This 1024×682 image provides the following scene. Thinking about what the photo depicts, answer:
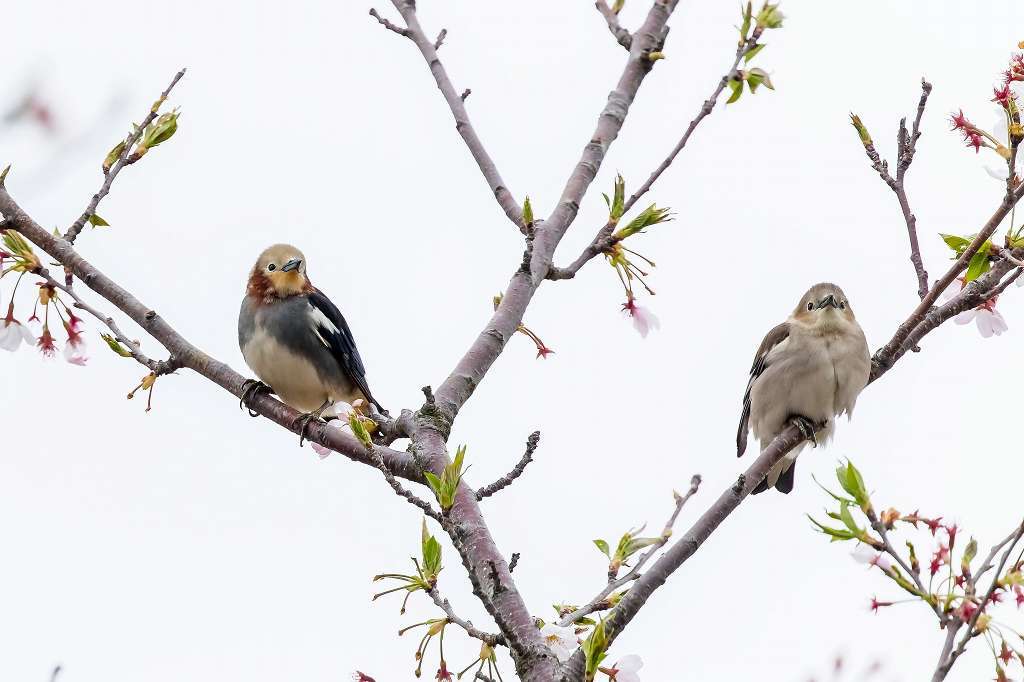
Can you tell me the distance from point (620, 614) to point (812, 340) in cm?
503

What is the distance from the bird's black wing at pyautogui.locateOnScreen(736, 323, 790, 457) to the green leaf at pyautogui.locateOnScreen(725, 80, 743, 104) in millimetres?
4031

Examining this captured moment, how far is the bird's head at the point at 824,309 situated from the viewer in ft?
26.4

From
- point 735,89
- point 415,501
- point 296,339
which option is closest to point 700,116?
point 735,89

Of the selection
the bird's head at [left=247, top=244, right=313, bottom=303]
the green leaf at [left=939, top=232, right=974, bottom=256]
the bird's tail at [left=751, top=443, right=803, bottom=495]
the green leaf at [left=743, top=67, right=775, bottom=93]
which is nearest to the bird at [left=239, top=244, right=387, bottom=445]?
the bird's head at [left=247, top=244, right=313, bottom=303]

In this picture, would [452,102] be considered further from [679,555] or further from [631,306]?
[679,555]

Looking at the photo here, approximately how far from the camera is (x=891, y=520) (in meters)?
3.73

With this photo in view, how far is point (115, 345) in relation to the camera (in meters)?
4.54

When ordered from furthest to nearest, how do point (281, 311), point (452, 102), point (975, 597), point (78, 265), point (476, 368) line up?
point (281, 311), point (452, 102), point (78, 265), point (476, 368), point (975, 597)

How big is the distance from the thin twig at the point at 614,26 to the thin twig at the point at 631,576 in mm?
1887

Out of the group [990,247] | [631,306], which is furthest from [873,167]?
[631,306]

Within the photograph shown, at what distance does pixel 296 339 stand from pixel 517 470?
10.5ft

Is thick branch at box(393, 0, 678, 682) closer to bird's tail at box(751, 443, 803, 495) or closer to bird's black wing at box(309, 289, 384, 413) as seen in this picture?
bird's black wing at box(309, 289, 384, 413)

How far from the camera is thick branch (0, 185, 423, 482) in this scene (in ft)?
14.1

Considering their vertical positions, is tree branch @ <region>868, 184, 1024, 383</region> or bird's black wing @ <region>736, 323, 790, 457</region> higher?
bird's black wing @ <region>736, 323, 790, 457</region>
